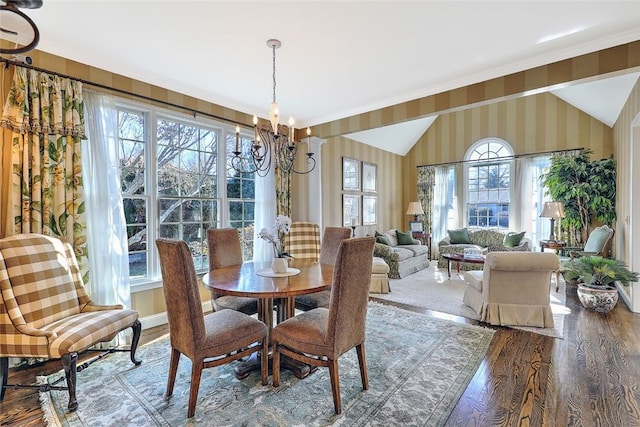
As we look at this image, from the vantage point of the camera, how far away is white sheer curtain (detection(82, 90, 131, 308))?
9.11 ft

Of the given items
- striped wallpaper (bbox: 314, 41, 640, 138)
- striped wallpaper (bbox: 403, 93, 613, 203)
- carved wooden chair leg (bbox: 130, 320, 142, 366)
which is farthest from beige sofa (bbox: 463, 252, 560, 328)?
striped wallpaper (bbox: 403, 93, 613, 203)

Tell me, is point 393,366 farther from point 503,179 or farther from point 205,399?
point 503,179

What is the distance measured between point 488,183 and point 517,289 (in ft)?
14.5

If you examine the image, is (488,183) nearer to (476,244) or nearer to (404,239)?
(476,244)

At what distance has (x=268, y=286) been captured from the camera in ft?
6.96

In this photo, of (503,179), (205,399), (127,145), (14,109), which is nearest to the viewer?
(205,399)

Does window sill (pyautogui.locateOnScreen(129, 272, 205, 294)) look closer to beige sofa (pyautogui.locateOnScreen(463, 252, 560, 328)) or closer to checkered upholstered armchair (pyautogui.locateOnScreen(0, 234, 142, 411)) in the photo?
checkered upholstered armchair (pyautogui.locateOnScreen(0, 234, 142, 411))

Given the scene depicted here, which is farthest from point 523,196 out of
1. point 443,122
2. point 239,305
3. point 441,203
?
point 239,305

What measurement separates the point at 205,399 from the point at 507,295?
313cm

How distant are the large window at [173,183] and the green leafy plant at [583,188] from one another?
5554 mm

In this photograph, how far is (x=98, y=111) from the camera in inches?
111

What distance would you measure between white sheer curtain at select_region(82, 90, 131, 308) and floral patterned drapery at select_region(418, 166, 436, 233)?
6.64 meters

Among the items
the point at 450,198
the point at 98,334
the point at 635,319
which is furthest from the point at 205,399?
the point at 450,198

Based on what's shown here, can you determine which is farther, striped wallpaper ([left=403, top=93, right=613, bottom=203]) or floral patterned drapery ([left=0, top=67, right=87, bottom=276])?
striped wallpaper ([left=403, top=93, right=613, bottom=203])
